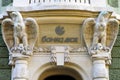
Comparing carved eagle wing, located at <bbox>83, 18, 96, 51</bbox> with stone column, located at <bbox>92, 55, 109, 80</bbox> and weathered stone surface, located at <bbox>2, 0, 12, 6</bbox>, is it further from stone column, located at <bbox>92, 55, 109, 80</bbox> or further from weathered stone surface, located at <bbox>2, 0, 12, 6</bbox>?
weathered stone surface, located at <bbox>2, 0, 12, 6</bbox>

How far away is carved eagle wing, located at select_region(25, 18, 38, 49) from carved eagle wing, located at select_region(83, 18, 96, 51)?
134 cm

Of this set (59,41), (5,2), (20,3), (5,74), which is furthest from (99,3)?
(5,74)

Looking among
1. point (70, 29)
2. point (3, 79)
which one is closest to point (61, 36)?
point (70, 29)

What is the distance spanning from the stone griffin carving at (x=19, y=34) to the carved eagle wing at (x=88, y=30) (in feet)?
4.40

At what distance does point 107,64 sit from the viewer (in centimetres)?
1091

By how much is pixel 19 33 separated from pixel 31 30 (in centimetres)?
37

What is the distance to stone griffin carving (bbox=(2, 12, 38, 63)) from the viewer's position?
10859mm

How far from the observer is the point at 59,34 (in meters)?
11.1

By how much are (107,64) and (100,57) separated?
1.01 feet

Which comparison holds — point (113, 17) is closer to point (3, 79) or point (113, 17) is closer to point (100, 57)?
point (100, 57)

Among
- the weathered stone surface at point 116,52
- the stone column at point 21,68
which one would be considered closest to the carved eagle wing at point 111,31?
the weathered stone surface at point 116,52

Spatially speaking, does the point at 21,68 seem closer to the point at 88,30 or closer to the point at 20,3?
the point at 20,3

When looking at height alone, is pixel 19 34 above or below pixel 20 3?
below

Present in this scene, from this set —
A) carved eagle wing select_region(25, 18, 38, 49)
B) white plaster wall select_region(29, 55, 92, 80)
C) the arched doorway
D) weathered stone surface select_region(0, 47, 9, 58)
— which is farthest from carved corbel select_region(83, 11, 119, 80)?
weathered stone surface select_region(0, 47, 9, 58)
